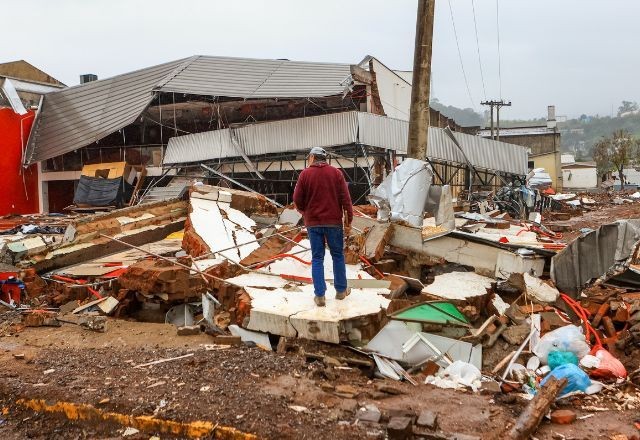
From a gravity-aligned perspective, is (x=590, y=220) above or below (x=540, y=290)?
below

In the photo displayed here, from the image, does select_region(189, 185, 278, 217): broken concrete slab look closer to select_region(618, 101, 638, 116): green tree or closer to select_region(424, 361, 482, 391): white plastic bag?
select_region(424, 361, 482, 391): white plastic bag

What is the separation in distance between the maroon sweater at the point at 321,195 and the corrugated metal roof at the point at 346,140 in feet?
32.9

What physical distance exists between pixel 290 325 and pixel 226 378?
1029 millimetres

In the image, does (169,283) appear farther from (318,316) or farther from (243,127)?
(243,127)

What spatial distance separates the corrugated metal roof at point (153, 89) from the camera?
18266 millimetres

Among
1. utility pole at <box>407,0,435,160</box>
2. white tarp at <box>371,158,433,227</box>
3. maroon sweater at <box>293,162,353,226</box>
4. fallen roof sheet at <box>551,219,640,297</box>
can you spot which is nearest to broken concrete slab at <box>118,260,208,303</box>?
maroon sweater at <box>293,162,353,226</box>

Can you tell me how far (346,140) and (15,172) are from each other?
15031 mm

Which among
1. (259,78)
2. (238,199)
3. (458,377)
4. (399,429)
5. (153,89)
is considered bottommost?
(458,377)

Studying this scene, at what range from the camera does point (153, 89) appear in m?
18.9

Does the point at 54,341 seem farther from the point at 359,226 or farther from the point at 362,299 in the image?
the point at 359,226

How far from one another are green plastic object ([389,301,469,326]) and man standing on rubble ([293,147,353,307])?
70 cm

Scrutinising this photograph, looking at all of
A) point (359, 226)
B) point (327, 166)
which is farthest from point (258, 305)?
point (359, 226)

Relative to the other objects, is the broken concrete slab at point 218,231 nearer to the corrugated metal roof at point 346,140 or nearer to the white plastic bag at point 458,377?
the white plastic bag at point 458,377

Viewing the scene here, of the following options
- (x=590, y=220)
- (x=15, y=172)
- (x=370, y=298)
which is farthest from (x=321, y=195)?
(x=15, y=172)
